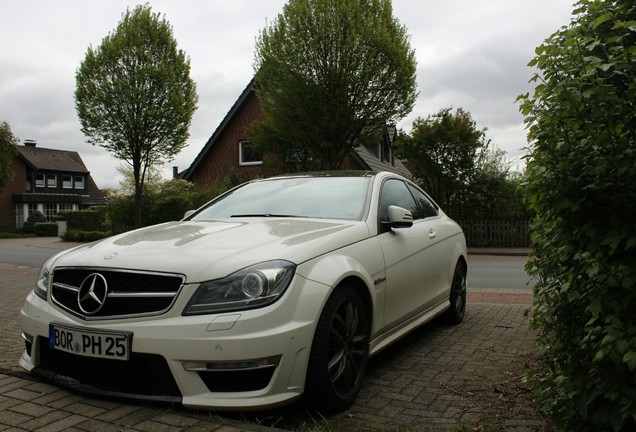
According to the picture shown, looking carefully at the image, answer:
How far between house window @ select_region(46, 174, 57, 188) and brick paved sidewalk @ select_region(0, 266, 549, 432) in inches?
2280

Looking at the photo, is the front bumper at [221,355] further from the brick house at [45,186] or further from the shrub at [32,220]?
the brick house at [45,186]

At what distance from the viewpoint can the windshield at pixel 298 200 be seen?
4.26 metres

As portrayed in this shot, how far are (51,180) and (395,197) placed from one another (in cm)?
6006

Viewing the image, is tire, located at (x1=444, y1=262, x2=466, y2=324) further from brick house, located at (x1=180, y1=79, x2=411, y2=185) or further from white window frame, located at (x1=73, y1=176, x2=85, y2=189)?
white window frame, located at (x1=73, y1=176, x2=85, y2=189)

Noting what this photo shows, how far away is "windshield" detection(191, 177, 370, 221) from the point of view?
426 cm

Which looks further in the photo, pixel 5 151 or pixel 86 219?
pixel 86 219

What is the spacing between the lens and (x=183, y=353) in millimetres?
2791

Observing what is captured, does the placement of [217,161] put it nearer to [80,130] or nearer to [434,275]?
[80,130]

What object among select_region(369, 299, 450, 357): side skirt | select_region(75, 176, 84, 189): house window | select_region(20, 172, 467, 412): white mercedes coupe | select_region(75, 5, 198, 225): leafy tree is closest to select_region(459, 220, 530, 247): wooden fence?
select_region(75, 5, 198, 225): leafy tree

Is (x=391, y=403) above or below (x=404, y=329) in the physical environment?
below

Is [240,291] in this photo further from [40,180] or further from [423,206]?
[40,180]

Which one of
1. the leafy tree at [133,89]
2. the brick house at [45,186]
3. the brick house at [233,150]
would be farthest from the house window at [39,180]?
the leafy tree at [133,89]

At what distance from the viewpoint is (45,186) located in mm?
Answer: 57094

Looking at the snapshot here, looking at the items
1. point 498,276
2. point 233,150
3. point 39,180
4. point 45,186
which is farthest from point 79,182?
point 498,276
